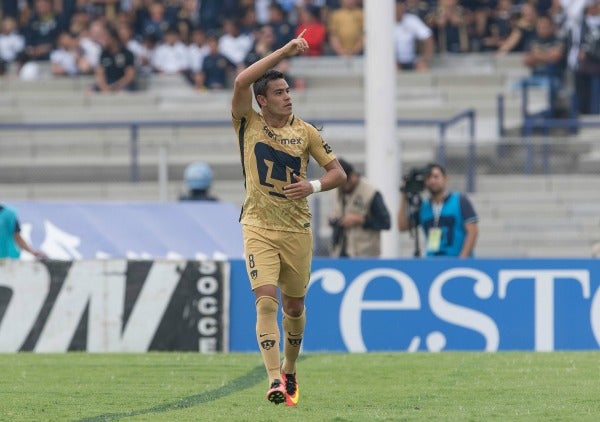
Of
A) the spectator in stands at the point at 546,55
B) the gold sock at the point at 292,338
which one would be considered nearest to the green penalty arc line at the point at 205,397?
the gold sock at the point at 292,338

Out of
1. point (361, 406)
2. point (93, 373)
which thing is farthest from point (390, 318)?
point (361, 406)

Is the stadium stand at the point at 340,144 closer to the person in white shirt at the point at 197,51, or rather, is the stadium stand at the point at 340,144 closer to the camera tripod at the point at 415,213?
the person in white shirt at the point at 197,51

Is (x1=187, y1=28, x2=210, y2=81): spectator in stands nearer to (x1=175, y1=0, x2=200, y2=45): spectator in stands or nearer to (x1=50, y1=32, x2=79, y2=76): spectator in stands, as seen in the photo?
(x1=175, y1=0, x2=200, y2=45): spectator in stands

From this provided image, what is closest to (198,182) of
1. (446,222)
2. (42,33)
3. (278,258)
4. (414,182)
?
(414,182)

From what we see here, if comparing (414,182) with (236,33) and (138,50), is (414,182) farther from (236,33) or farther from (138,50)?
(138,50)

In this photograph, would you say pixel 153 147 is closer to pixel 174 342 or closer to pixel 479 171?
pixel 479 171

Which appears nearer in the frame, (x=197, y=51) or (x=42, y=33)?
(x=197, y=51)

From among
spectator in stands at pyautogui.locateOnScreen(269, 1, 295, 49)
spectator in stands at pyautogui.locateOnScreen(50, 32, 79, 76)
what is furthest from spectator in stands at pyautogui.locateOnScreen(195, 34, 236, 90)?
spectator in stands at pyautogui.locateOnScreen(50, 32, 79, 76)

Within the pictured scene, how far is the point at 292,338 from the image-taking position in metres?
10.1

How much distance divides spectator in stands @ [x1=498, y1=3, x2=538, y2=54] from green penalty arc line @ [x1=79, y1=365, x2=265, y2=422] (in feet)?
40.6

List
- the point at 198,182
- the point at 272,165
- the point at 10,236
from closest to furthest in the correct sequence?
the point at 272,165
the point at 10,236
the point at 198,182

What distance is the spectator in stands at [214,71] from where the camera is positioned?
23234 millimetres

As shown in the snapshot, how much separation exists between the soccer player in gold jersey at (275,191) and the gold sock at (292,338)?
0.8 inches

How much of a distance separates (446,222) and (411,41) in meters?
8.44
